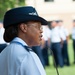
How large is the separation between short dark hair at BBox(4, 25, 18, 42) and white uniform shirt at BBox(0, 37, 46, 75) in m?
0.10

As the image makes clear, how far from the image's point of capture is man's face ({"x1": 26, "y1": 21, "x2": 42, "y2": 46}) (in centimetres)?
284

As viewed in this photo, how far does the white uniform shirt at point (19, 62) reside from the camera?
2.65 meters

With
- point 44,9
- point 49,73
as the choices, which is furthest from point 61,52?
point 44,9

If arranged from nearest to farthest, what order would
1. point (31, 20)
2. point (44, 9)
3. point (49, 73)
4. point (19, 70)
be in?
point (19, 70) < point (31, 20) < point (49, 73) < point (44, 9)

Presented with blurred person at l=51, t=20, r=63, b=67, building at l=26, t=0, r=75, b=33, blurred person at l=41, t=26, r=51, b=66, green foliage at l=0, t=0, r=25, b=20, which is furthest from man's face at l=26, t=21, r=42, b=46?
building at l=26, t=0, r=75, b=33

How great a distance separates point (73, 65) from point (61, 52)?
62 centimetres

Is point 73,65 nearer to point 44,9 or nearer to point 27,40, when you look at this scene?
point 27,40

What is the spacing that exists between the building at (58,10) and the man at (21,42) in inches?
1389

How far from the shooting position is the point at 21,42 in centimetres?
281

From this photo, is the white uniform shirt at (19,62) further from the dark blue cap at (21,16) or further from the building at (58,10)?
the building at (58,10)

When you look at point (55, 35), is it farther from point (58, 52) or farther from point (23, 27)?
point (23, 27)

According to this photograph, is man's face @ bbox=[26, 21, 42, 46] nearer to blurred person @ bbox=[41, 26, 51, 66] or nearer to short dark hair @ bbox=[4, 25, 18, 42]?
short dark hair @ bbox=[4, 25, 18, 42]

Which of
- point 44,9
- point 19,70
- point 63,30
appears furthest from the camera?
point 44,9

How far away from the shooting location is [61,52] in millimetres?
14656
